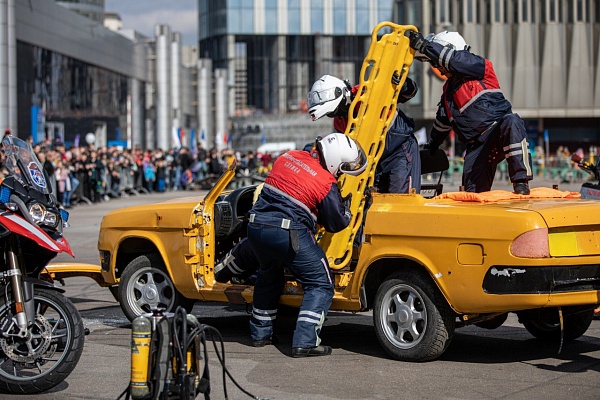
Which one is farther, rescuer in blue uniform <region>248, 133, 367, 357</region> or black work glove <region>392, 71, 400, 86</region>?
black work glove <region>392, 71, 400, 86</region>

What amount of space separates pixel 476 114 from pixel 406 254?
1.98 meters

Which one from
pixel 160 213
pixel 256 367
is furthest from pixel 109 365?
pixel 160 213

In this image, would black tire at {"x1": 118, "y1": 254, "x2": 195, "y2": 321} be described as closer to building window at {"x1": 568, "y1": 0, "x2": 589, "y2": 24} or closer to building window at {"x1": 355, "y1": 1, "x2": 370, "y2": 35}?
building window at {"x1": 568, "y1": 0, "x2": 589, "y2": 24}

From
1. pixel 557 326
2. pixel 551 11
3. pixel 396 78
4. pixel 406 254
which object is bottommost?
pixel 557 326

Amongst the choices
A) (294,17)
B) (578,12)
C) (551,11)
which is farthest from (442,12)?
(294,17)

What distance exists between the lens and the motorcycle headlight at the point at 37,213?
22.2 ft

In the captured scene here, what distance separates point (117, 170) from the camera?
34469mm

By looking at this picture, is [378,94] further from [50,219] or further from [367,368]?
[50,219]

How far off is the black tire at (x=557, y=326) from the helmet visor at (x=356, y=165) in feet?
5.04

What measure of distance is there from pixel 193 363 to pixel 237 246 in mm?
2904

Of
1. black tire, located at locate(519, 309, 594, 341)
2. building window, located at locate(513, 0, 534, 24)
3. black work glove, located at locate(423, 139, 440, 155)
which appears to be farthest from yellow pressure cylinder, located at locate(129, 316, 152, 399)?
building window, located at locate(513, 0, 534, 24)

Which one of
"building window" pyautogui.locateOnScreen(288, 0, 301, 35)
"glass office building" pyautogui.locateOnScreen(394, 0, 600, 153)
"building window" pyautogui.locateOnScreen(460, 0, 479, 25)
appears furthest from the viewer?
"building window" pyautogui.locateOnScreen(288, 0, 301, 35)

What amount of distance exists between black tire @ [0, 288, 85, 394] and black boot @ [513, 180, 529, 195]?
3382 millimetres

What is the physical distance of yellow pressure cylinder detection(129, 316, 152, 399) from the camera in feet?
17.9
